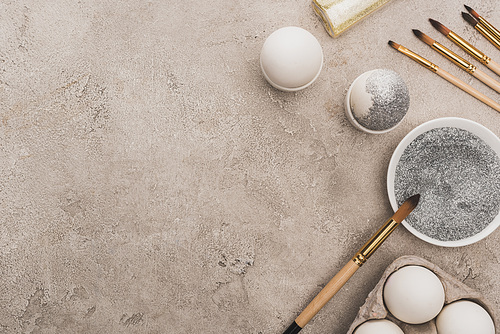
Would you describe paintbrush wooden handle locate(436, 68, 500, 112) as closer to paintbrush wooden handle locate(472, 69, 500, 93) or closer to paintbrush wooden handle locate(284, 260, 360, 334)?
paintbrush wooden handle locate(472, 69, 500, 93)

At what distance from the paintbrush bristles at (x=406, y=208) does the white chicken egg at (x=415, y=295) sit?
0.08 m

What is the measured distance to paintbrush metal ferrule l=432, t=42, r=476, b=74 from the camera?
69cm

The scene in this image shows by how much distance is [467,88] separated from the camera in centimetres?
69

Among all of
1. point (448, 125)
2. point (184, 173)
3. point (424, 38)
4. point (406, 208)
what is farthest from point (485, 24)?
point (184, 173)

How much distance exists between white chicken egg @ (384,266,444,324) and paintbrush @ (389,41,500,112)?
0.33 m

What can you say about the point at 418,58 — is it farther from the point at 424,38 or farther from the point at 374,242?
the point at 374,242

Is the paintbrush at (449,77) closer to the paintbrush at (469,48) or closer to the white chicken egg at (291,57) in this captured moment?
the paintbrush at (469,48)

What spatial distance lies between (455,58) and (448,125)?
0.14m


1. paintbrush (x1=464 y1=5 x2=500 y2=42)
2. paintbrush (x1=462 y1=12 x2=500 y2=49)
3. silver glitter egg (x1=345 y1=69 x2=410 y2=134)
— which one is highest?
paintbrush (x1=464 y1=5 x2=500 y2=42)

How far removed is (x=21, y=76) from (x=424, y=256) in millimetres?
795

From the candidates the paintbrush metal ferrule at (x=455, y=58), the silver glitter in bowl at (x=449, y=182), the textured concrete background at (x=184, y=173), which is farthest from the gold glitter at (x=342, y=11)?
the silver glitter in bowl at (x=449, y=182)

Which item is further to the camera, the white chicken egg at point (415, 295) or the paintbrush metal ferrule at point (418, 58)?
the paintbrush metal ferrule at point (418, 58)

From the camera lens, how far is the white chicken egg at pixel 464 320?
576 mm

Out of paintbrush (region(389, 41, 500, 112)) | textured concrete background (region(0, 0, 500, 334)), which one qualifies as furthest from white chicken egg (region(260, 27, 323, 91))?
paintbrush (region(389, 41, 500, 112))
